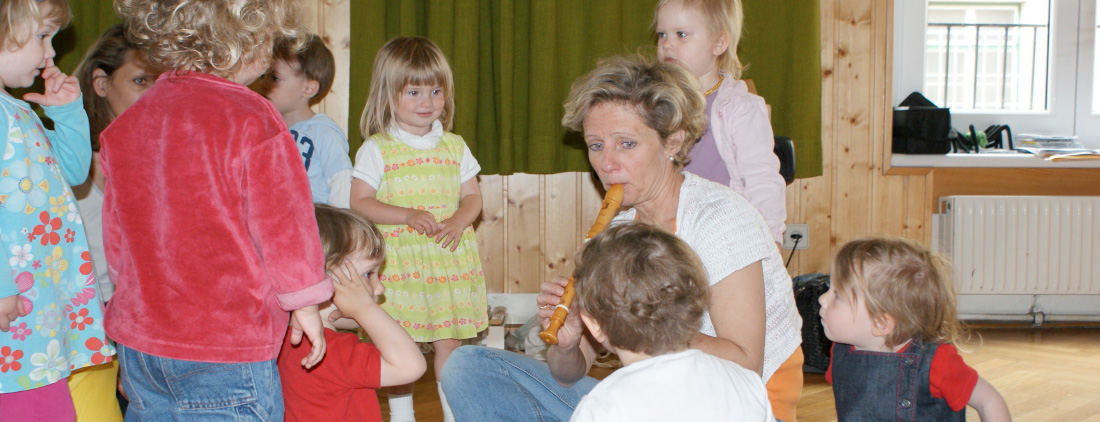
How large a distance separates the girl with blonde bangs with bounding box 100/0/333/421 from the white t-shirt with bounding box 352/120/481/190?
1.05 m

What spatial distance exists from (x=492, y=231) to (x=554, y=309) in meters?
2.06

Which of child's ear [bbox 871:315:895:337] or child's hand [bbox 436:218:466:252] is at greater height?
child's hand [bbox 436:218:466:252]

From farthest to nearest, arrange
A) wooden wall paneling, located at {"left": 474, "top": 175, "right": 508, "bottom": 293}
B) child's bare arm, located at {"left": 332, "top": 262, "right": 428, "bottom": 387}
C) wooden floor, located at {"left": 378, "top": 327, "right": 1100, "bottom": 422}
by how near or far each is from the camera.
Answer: wooden wall paneling, located at {"left": 474, "top": 175, "right": 508, "bottom": 293}, wooden floor, located at {"left": 378, "top": 327, "right": 1100, "bottom": 422}, child's bare arm, located at {"left": 332, "top": 262, "right": 428, "bottom": 387}

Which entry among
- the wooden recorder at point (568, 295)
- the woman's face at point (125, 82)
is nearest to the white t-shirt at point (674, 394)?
the wooden recorder at point (568, 295)

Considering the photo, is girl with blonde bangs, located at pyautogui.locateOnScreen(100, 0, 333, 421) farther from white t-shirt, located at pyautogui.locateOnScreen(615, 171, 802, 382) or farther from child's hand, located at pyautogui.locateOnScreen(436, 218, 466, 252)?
child's hand, located at pyautogui.locateOnScreen(436, 218, 466, 252)

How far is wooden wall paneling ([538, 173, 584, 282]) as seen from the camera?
3.40 meters

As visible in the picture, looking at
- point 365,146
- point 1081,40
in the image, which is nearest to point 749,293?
point 365,146

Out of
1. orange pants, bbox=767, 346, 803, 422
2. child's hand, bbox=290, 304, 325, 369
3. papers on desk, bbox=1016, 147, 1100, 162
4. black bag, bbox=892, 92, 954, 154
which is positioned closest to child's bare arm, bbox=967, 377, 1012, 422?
orange pants, bbox=767, 346, 803, 422

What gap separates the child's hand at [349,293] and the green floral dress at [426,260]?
0.90m

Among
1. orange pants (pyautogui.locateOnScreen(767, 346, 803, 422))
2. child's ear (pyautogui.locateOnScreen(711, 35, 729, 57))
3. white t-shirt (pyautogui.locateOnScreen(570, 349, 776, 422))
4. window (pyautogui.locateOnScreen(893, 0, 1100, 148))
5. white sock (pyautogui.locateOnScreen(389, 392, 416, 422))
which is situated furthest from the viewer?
window (pyautogui.locateOnScreen(893, 0, 1100, 148))

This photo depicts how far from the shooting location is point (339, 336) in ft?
4.51

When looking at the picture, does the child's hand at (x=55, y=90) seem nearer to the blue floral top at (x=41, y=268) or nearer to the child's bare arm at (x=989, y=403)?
the blue floral top at (x=41, y=268)

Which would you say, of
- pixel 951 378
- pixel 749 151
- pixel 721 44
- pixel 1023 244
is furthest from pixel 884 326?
pixel 1023 244

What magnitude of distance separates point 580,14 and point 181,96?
2.15 m
